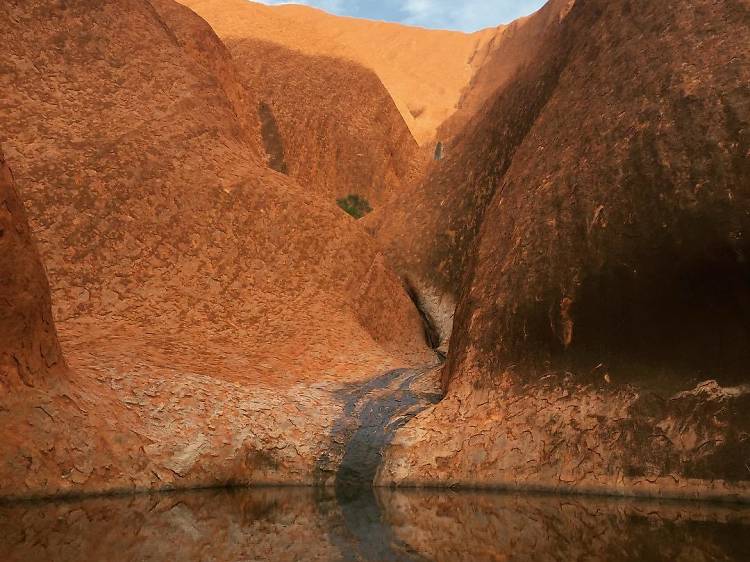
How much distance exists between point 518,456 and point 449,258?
8972mm

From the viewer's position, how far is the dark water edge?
534 centimetres

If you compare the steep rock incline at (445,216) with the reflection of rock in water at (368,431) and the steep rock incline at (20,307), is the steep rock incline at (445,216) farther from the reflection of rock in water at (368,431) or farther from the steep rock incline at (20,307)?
the steep rock incline at (20,307)

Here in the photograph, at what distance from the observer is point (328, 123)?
2961 cm

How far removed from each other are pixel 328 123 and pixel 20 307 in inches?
852

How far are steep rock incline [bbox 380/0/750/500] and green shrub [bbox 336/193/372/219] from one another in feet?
54.5

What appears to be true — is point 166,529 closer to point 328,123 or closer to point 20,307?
point 20,307

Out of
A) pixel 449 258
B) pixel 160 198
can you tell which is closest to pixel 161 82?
pixel 160 198

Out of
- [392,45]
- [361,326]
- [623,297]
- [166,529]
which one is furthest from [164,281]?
[392,45]

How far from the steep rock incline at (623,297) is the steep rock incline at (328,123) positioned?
53.0ft

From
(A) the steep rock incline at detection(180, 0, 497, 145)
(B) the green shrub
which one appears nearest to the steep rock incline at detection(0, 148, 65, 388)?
(B) the green shrub

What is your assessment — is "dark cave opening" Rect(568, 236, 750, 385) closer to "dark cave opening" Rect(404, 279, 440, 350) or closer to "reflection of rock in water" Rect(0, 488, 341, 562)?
"reflection of rock in water" Rect(0, 488, 341, 562)

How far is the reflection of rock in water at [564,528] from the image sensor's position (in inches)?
209

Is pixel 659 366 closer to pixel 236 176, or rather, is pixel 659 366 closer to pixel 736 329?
pixel 736 329

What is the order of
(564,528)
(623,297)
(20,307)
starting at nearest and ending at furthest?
(564,528), (20,307), (623,297)
